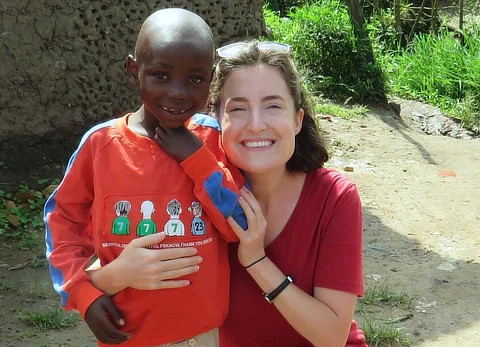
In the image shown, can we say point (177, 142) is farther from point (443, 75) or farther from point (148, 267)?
point (443, 75)

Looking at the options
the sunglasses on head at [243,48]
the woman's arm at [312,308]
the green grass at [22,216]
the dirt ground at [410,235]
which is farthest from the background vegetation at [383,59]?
the woman's arm at [312,308]

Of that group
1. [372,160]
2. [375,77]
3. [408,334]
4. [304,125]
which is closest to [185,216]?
[304,125]

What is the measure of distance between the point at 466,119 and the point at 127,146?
6.16 meters

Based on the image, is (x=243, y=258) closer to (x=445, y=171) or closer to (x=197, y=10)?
(x=197, y=10)

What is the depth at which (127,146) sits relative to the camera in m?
2.08

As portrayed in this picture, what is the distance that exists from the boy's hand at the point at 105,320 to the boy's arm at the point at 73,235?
19 mm

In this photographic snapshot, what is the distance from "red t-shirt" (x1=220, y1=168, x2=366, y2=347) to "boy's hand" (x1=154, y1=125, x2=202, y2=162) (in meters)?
0.42

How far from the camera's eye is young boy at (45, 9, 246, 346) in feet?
6.53

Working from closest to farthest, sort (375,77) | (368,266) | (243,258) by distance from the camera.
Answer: (243,258)
(368,266)
(375,77)

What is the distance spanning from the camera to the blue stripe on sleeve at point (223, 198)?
2035 mm

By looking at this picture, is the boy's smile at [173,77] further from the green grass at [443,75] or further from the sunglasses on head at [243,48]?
the green grass at [443,75]

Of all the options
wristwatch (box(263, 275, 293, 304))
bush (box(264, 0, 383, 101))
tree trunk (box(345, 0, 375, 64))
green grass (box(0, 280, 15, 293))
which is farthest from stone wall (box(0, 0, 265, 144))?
wristwatch (box(263, 275, 293, 304))

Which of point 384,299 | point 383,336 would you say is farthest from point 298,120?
point 384,299

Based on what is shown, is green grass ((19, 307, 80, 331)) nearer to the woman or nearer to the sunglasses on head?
the woman
